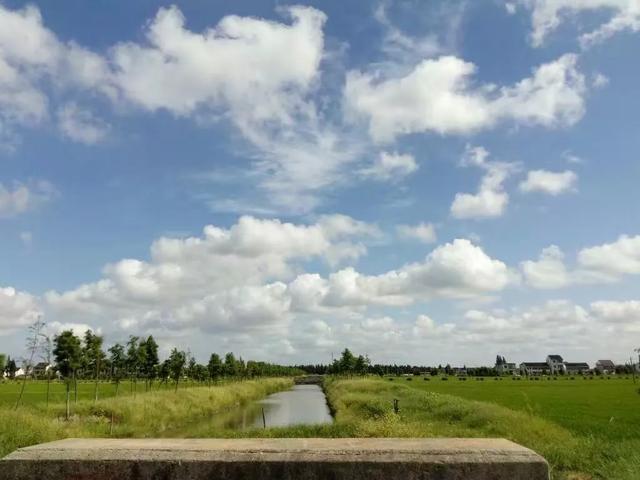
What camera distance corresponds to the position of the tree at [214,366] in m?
81.3

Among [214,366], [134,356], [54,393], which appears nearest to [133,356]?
[134,356]

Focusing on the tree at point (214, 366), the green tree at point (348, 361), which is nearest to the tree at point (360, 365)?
the green tree at point (348, 361)

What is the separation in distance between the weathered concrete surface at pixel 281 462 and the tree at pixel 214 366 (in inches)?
3149

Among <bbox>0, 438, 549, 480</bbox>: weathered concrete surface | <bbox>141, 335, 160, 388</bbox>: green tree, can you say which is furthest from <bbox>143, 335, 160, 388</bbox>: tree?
<bbox>0, 438, 549, 480</bbox>: weathered concrete surface

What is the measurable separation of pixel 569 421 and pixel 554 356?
183965 mm

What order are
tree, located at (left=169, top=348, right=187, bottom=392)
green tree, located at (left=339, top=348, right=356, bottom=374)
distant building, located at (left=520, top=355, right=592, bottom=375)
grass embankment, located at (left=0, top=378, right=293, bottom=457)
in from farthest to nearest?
distant building, located at (left=520, top=355, right=592, bottom=375)
green tree, located at (left=339, top=348, right=356, bottom=374)
tree, located at (left=169, top=348, right=187, bottom=392)
grass embankment, located at (left=0, top=378, right=293, bottom=457)

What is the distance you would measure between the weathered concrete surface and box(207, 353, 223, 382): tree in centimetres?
7999

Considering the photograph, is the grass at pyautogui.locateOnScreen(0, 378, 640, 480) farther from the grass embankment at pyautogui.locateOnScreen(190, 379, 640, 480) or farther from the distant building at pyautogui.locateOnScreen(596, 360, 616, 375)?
the distant building at pyautogui.locateOnScreen(596, 360, 616, 375)

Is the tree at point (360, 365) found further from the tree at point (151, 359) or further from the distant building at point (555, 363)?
the distant building at point (555, 363)

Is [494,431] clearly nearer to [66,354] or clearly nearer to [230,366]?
[66,354]

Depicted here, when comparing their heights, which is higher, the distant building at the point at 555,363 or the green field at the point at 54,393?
the green field at the point at 54,393

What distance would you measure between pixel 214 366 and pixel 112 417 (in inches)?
1970

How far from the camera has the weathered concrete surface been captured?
4031 mm

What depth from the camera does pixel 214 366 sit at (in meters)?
81.7
